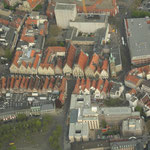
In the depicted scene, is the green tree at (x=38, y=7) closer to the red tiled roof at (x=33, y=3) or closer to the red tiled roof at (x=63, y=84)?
the red tiled roof at (x=33, y=3)

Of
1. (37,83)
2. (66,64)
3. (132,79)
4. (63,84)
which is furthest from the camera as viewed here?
(66,64)

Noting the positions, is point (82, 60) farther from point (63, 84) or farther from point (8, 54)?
point (8, 54)

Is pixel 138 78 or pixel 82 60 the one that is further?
pixel 82 60

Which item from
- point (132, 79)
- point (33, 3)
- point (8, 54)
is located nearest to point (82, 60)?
point (132, 79)

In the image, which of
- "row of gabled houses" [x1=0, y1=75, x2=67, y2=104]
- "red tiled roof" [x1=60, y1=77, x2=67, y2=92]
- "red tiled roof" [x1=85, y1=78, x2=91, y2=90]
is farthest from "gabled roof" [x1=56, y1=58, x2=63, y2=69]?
"red tiled roof" [x1=85, y1=78, x2=91, y2=90]

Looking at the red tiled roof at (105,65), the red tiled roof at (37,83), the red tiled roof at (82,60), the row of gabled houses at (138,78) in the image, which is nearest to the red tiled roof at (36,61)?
the red tiled roof at (37,83)
